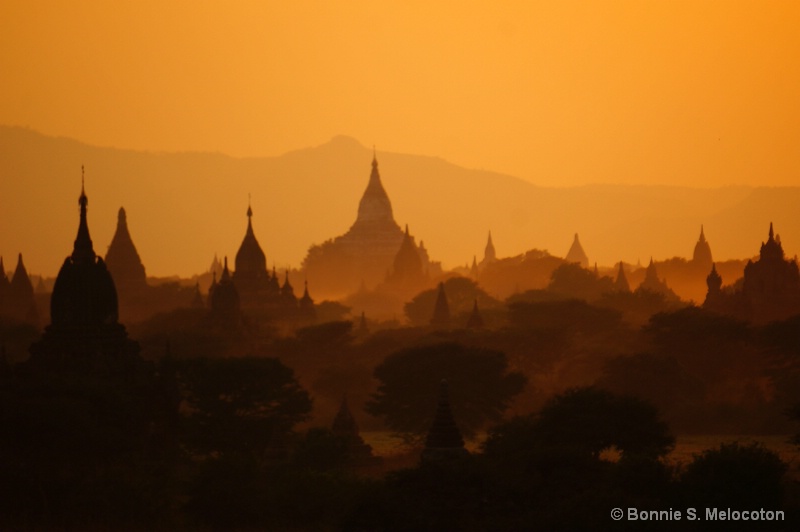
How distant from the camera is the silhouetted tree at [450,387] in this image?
73938 millimetres

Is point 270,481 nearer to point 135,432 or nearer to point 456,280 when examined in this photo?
point 135,432

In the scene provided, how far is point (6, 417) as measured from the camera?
61.9 metres

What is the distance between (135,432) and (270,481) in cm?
861

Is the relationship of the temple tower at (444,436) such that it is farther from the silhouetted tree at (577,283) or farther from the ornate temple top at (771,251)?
the silhouetted tree at (577,283)

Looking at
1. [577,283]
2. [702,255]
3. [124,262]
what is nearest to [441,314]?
[124,262]

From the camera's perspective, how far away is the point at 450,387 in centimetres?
7500

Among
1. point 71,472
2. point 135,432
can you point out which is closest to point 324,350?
point 135,432

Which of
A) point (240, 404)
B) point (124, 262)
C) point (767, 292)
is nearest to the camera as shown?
point (240, 404)

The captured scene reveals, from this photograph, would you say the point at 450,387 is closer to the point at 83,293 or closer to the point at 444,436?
the point at 83,293

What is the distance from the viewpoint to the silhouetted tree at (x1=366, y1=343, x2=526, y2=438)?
73.9 m

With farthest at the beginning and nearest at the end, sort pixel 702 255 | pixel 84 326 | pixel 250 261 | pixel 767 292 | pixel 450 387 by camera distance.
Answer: pixel 702 255, pixel 250 261, pixel 767 292, pixel 450 387, pixel 84 326

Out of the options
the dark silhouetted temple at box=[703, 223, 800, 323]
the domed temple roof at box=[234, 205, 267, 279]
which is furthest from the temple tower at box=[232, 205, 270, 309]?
the dark silhouetted temple at box=[703, 223, 800, 323]

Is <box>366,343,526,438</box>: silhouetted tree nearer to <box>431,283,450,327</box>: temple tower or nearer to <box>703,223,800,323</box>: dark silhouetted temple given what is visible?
<box>431,283,450,327</box>: temple tower

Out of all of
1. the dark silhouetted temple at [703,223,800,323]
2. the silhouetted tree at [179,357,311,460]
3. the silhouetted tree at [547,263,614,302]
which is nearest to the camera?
the silhouetted tree at [179,357,311,460]
